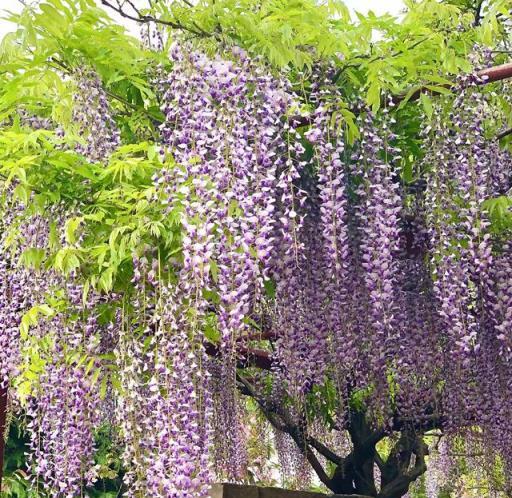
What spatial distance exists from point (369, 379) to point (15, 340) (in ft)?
6.85

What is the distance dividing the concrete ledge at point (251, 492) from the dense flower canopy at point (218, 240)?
1478 mm

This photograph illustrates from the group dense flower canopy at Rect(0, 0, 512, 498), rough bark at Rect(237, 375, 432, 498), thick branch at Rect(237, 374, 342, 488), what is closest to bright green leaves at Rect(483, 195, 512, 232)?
dense flower canopy at Rect(0, 0, 512, 498)

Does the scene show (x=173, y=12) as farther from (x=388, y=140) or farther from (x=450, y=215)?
(x=450, y=215)

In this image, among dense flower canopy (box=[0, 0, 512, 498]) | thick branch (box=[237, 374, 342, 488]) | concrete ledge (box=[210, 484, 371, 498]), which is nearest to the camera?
dense flower canopy (box=[0, 0, 512, 498])

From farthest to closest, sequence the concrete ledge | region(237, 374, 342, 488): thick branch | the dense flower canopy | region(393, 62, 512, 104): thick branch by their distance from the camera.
→ region(237, 374, 342, 488): thick branch
the concrete ledge
region(393, 62, 512, 104): thick branch
the dense flower canopy

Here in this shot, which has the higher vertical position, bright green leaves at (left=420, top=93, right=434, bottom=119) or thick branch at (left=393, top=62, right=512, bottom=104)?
thick branch at (left=393, top=62, right=512, bottom=104)

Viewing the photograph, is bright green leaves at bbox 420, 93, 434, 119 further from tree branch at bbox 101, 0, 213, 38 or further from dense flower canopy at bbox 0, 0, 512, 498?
tree branch at bbox 101, 0, 213, 38

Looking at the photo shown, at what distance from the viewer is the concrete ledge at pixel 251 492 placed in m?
7.07

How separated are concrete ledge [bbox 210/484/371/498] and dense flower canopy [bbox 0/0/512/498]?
148 cm

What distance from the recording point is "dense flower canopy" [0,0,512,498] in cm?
457

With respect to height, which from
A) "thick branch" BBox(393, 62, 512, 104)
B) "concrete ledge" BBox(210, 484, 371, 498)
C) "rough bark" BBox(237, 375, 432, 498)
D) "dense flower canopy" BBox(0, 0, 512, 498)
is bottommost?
"concrete ledge" BBox(210, 484, 371, 498)

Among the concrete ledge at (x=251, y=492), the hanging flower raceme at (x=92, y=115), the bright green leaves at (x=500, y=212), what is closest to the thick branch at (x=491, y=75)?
the bright green leaves at (x=500, y=212)

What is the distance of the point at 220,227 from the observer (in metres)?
4.51

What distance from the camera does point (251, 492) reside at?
289 inches
